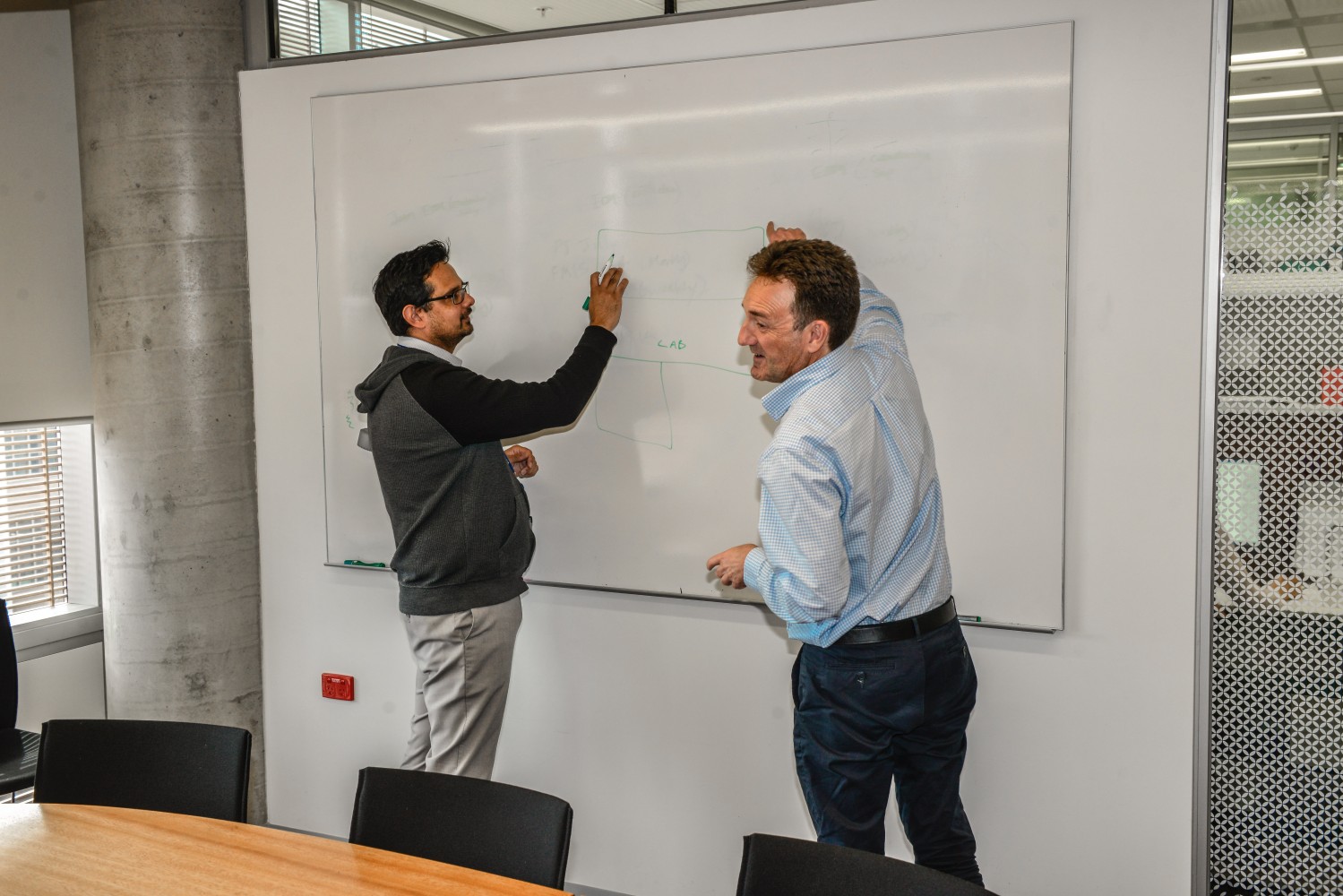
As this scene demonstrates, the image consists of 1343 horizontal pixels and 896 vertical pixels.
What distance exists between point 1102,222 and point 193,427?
9.43ft

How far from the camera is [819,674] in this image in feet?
7.22

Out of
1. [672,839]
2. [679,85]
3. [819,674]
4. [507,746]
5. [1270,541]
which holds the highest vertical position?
[679,85]

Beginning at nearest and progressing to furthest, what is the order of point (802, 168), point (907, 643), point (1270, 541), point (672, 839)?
point (907, 643) < point (1270, 541) < point (802, 168) < point (672, 839)

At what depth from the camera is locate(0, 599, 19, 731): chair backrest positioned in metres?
3.12

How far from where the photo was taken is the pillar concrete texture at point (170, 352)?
134 inches

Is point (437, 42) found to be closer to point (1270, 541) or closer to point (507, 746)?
point (507, 746)

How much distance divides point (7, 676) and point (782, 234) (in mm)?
2667

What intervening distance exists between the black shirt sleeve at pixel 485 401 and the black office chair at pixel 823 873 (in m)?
1.35

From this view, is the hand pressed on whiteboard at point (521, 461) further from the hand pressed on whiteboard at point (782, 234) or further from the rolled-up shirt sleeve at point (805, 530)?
the rolled-up shirt sleeve at point (805, 530)

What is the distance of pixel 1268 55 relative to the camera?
2322mm

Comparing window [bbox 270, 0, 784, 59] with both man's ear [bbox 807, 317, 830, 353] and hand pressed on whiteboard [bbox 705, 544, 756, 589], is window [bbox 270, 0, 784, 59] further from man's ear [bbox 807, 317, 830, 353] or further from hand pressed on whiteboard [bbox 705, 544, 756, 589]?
hand pressed on whiteboard [bbox 705, 544, 756, 589]

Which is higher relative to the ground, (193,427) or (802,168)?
(802,168)

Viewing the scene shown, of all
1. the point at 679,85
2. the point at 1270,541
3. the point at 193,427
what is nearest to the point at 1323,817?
the point at 1270,541

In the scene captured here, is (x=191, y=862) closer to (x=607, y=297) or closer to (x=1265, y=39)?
(x=607, y=297)
